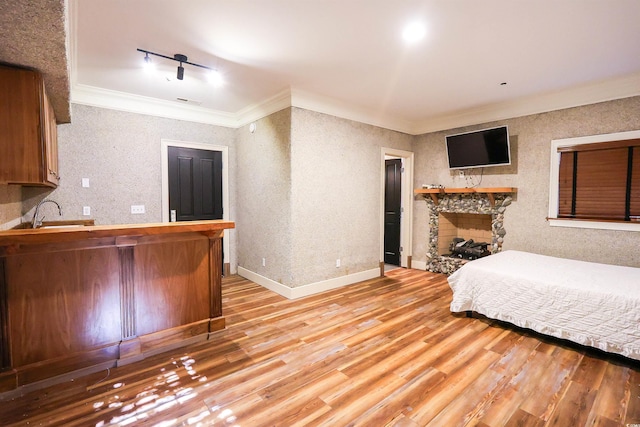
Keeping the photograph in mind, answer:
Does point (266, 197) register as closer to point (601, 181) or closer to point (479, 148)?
point (479, 148)

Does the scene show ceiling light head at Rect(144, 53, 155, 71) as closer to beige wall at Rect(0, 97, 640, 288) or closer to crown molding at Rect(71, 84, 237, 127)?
crown molding at Rect(71, 84, 237, 127)

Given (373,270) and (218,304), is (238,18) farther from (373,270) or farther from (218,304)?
(373,270)

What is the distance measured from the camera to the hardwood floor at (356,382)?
182 centimetres

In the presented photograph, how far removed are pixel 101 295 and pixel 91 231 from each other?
1.80ft

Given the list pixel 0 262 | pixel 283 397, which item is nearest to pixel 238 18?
pixel 0 262

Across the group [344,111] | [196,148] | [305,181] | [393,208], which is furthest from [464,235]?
[196,148]

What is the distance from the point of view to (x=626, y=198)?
11.3 feet

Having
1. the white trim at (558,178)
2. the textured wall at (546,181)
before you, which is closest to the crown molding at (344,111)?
the textured wall at (546,181)

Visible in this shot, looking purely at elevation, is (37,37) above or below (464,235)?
above

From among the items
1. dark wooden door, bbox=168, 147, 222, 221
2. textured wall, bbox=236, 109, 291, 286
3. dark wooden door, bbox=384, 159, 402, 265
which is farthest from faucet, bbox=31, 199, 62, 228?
dark wooden door, bbox=384, 159, 402, 265

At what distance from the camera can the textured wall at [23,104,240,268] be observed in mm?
3680

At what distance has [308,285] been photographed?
13.3ft

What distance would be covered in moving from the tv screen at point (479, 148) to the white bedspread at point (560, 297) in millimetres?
1588

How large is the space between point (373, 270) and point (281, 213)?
1921mm
